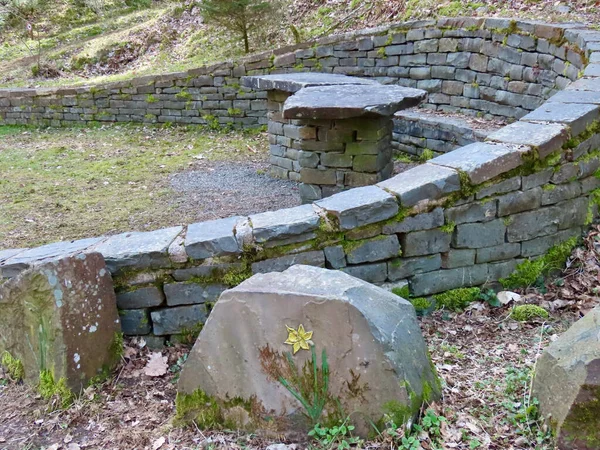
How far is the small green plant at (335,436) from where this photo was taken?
7.54 ft

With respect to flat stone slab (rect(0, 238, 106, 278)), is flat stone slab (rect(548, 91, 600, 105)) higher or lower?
higher

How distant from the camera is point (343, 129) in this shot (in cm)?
578

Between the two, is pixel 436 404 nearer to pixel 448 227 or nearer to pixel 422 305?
pixel 422 305

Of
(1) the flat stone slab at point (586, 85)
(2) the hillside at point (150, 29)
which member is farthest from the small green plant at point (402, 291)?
(2) the hillside at point (150, 29)

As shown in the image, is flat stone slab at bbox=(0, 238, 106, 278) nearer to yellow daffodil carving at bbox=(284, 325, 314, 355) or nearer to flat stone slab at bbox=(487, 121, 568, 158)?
yellow daffodil carving at bbox=(284, 325, 314, 355)

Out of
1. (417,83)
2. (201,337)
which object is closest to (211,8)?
(417,83)

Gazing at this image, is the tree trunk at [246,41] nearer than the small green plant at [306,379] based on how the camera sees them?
No

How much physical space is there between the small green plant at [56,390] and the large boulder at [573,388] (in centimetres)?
Result: 222

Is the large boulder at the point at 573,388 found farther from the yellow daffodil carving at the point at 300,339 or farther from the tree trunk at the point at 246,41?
the tree trunk at the point at 246,41

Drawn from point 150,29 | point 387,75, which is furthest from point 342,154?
point 150,29

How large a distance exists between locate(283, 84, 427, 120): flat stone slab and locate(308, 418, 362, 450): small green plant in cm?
348

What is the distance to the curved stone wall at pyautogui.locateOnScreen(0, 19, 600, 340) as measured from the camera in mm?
3117

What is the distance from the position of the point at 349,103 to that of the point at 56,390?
3720mm

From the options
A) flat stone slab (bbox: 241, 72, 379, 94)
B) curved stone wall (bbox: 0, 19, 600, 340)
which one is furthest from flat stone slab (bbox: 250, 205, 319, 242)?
flat stone slab (bbox: 241, 72, 379, 94)
